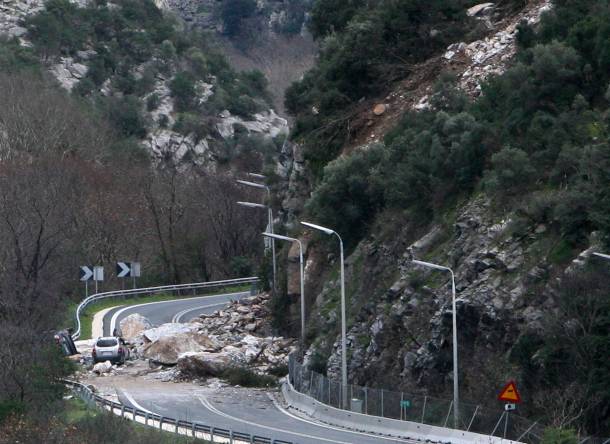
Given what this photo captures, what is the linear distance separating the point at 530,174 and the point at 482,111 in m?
8.19

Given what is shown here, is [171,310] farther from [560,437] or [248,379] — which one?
[560,437]

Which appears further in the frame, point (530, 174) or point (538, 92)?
point (538, 92)

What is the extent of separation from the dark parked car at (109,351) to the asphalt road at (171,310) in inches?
298

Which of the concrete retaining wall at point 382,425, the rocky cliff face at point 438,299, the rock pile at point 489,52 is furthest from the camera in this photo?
the rock pile at point 489,52

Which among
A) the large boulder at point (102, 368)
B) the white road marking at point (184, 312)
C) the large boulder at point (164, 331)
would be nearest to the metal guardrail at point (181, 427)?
the large boulder at point (102, 368)

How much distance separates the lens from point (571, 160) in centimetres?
4059

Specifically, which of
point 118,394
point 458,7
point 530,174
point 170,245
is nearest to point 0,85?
point 170,245

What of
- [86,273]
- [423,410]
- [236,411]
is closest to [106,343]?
[236,411]

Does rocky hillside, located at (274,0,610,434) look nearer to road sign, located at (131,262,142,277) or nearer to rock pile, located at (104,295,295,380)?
rock pile, located at (104,295,295,380)

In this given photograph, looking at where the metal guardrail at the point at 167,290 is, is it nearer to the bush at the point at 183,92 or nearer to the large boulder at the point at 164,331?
the large boulder at the point at 164,331

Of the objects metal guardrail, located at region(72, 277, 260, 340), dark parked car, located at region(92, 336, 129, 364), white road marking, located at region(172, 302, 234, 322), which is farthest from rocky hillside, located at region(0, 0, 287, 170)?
dark parked car, located at region(92, 336, 129, 364)

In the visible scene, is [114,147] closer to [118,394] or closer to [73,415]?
[118,394]

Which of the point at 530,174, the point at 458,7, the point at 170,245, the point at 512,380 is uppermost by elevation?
the point at 458,7

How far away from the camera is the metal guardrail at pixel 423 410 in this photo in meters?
32.5
